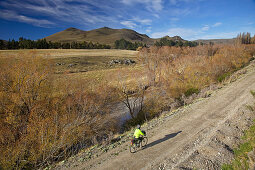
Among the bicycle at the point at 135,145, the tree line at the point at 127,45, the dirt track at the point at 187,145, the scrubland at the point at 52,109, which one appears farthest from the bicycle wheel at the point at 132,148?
the tree line at the point at 127,45

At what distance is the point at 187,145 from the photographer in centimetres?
909

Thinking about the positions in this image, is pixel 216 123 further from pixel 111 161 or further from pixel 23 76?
pixel 23 76

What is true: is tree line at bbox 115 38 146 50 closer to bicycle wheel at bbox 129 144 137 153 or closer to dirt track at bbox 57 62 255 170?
dirt track at bbox 57 62 255 170

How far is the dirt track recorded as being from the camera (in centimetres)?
759

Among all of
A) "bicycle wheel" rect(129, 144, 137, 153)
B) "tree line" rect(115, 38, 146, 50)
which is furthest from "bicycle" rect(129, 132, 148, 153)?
"tree line" rect(115, 38, 146, 50)

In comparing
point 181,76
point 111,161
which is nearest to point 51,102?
point 111,161

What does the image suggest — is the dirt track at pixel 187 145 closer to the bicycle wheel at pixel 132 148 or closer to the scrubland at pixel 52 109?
the bicycle wheel at pixel 132 148

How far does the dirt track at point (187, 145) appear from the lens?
7.59m

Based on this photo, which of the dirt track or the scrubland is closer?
the dirt track

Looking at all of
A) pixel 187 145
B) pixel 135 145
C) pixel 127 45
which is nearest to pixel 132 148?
pixel 135 145

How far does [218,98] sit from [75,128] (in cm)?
1733

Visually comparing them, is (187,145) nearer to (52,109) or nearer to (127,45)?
(52,109)

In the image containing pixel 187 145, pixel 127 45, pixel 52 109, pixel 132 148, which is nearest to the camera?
pixel 187 145

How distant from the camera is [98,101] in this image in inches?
968
